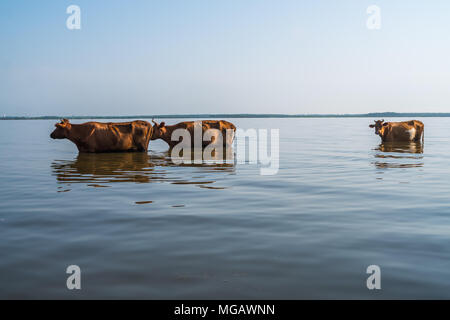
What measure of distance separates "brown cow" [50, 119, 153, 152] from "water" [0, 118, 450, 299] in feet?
26.1

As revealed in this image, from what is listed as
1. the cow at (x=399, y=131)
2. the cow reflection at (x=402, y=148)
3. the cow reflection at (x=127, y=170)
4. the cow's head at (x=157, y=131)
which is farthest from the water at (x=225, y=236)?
the cow at (x=399, y=131)

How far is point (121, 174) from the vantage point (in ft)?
45.4

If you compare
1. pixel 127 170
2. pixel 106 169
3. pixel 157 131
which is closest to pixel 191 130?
pixel 157 131

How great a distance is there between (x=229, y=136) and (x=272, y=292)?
21702mm

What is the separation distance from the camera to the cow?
1186 inches

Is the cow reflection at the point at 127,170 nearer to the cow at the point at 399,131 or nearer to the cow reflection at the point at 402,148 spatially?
the cow reflection at the point at 402,148

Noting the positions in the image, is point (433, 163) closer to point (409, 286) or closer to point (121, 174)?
point (121, 174)

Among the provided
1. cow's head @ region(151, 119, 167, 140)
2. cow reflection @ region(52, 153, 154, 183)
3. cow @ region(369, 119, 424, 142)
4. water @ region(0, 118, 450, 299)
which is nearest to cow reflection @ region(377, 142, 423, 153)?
cow @ region(369, 119, 424, 142)

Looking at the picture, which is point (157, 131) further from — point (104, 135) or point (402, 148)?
point (402, 148)

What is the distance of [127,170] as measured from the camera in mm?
14867

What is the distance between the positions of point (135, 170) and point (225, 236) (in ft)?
29.0
